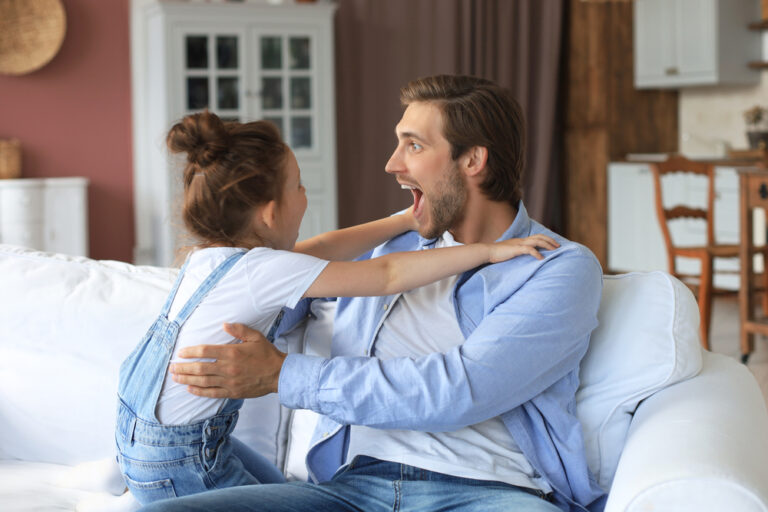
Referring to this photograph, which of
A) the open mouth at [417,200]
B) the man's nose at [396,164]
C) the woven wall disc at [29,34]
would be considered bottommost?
the open mouth at [417,200]

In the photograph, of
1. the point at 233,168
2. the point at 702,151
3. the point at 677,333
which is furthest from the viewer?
the point at 702,151

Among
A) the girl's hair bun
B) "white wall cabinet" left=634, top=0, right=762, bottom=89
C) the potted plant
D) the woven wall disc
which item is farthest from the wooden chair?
the woven wall disc

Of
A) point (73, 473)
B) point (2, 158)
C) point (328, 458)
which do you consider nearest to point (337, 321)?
point (328, 458)

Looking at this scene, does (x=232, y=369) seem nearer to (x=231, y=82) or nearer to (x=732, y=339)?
(x=732, y=339)

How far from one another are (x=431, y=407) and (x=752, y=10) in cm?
545

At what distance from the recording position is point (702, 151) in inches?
257

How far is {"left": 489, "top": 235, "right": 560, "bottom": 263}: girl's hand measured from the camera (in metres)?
1.56

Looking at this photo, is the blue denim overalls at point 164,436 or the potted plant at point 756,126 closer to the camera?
the blue denim overalls at point 164,436

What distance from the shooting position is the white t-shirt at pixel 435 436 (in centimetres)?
150

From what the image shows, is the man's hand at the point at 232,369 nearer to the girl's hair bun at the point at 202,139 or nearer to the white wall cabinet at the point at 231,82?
the girl's hair bun at the point at 202,139

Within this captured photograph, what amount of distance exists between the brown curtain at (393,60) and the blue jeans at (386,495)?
4.65m

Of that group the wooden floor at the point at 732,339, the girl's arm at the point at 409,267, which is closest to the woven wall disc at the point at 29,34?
the wooden floor at the point at 732,339

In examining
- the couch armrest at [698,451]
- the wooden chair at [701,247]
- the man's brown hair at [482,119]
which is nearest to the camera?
the couch armrest at [698,451]

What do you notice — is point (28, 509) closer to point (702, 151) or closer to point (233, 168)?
point (233, 168)
